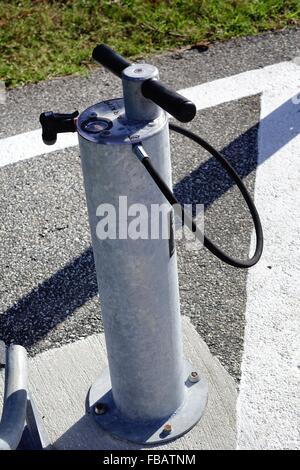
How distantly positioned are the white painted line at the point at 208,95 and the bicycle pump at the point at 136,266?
5.68 ft

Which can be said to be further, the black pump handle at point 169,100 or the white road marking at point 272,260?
the white road marking at point 272,260

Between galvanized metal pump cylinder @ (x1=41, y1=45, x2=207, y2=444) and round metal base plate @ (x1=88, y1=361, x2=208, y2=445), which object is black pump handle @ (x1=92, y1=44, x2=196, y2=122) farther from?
round metal base plate @ (x1=88, y1=361, x2=208, y2=445)

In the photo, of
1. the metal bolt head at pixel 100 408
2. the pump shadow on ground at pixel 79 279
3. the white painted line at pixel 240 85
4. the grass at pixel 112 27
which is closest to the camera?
the metal bolt head at pixel 100 408

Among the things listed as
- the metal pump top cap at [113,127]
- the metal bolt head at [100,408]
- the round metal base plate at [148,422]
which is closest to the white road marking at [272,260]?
the round metal base plate at [148,422]

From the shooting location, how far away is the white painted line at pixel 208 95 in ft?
14.6

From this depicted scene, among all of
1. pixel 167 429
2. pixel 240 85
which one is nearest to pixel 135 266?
pixel 167 429

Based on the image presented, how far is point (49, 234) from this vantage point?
12.9ft

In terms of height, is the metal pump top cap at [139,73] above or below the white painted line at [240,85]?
above

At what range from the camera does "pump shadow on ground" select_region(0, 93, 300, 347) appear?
3446 mm

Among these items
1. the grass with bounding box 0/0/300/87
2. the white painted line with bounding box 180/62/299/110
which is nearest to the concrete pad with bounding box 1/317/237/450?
the white painted line with bounding box 180/62/299/110

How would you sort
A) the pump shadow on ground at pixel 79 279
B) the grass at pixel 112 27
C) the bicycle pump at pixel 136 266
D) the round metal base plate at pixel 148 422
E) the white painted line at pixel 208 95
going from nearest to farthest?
the bicycle pump at pixel 136 266
the round metal base plate at pixel 148 422
the pump shadow on ground at pixel 79 279
the white painted line at pixel 208 95
the grass at pixel 112 27

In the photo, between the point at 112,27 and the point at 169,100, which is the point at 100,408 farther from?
the point at 112,27

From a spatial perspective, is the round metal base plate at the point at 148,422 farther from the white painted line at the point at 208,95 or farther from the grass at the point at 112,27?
the grass at the point at 112,27
